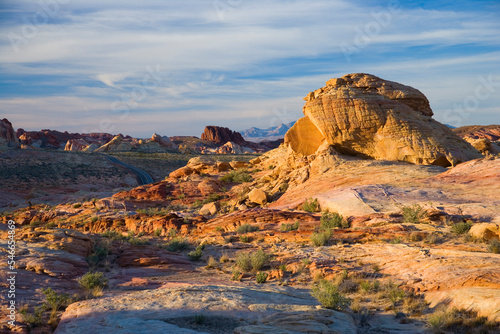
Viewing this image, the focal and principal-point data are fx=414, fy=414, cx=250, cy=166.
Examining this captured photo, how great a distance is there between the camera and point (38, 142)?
14400 cm

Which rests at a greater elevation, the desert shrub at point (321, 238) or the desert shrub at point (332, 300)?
the desert shrub at point (321, 238)

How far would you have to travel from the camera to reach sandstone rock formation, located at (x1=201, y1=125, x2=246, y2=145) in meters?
169

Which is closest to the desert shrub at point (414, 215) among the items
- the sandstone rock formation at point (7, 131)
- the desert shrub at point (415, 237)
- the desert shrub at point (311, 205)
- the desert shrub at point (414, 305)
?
the desert shrub at point (415, 237)

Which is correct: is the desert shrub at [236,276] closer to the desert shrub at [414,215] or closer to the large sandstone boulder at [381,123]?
the desert shrub at [414,215]

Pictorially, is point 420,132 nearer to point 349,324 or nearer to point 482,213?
point 482,213

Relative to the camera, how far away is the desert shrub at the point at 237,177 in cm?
3158

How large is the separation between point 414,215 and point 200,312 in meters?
10.5

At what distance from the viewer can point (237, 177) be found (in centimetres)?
3231

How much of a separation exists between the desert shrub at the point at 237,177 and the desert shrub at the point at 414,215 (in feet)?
54.4

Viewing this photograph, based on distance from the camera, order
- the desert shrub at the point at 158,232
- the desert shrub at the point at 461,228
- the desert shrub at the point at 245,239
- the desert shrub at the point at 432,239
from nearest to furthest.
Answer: the desert shrub at the point at 432,239 → the desert shrub at the point at 461,228 → the desert shrub at the point at 245,239 → the desert shrub at the point at 158,232

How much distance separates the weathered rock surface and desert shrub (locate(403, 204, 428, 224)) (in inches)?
300

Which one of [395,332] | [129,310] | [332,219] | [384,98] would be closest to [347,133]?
[384,98]

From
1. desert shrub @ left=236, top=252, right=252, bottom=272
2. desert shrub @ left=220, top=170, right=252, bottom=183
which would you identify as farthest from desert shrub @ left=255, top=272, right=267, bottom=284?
desert shrub @ left=220, top=170, right=252, bottom=183

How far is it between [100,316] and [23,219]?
883 inches
